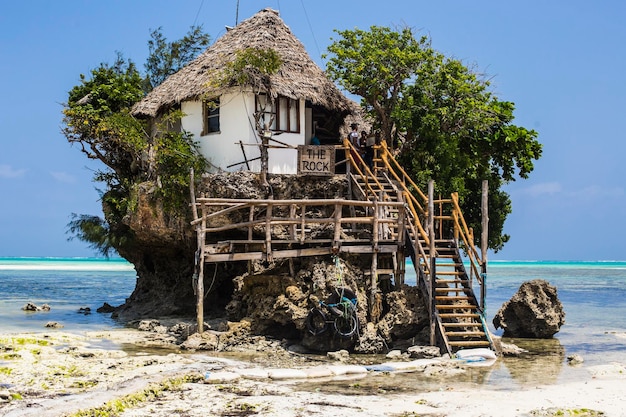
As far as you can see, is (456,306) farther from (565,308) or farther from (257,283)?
(565,308)

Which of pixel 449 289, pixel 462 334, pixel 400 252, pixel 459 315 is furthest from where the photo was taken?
pixel 400 252

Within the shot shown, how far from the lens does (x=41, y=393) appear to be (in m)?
11.9

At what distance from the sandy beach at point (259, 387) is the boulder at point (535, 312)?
3.95m

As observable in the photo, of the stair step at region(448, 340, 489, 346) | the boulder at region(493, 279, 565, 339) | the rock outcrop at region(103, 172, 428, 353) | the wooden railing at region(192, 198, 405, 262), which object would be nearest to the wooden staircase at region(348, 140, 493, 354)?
the stair step at region(448, 340, 489, 346)

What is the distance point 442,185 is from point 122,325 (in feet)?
33.0

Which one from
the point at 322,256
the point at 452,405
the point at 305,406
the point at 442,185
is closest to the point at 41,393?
the point at 305,406

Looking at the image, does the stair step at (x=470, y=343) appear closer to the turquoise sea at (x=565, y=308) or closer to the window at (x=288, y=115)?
the turquoise sea at (x=565, y=308)

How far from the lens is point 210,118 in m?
21.3

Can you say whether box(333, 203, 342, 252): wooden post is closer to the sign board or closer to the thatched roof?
the sign board

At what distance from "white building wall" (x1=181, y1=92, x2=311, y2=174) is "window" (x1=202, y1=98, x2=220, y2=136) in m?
0.19

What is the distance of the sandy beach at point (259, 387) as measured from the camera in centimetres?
1121

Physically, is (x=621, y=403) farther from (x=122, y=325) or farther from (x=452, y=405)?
(x=122, y=325)

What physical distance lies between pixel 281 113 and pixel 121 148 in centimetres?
542

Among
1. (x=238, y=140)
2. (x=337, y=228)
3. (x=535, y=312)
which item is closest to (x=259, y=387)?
(x=337, y=228)
